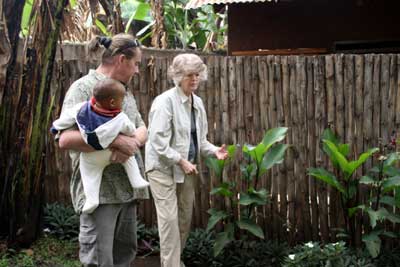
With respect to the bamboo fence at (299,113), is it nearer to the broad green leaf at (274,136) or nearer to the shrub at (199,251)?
the broad green leaf at (274,136)

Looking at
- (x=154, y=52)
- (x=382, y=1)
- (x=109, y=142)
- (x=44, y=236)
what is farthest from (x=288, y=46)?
(x=109, y=142)

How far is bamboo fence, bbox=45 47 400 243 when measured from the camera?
5852 millimetres

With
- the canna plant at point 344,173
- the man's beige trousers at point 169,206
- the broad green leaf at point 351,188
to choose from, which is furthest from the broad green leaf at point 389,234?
the man's beige trousers at point 169,206

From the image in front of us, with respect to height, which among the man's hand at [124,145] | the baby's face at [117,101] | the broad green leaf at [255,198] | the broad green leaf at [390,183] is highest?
the baby's face at [117,101]

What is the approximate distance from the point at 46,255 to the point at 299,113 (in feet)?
9.36

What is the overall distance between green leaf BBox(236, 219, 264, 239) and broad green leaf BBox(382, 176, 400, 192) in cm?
118

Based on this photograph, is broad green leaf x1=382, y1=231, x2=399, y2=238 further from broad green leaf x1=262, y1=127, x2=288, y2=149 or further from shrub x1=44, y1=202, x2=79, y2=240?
shrub x1=44, y1=202, x2=79, y2=240

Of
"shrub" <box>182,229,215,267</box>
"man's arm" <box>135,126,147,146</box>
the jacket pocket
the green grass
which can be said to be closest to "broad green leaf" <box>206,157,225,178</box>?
"shrub" <box>182,229,215,267</box>

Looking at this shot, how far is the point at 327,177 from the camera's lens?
5.72 m

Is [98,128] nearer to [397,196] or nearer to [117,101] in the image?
[117,101]

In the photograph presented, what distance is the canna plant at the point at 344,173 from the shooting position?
18.5 ft

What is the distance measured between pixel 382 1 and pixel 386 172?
4312mm

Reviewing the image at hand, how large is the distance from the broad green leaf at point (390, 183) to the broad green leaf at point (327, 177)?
0.38 metres

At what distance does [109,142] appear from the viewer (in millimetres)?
3713
